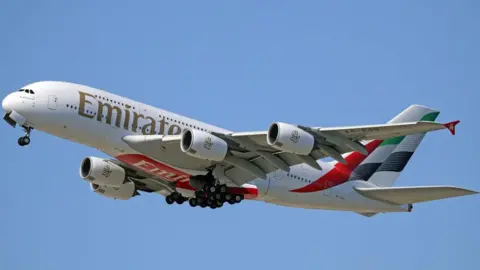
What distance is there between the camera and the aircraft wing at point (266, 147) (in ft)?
A: 131

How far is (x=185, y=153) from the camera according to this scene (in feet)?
142

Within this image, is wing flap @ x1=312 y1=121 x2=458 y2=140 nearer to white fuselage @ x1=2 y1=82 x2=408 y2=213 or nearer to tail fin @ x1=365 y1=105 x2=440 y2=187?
white fuselage @ x1=2 y1=82 x2=408 y2=213

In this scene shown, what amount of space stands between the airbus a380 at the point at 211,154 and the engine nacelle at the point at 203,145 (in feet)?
0.14

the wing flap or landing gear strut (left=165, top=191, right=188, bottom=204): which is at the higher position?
the wing flap

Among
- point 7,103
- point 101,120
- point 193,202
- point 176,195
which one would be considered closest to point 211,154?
point 101,120

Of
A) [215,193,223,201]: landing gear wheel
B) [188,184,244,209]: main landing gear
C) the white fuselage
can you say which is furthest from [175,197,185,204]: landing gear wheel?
[215,193,223,201]: landing gear wheel

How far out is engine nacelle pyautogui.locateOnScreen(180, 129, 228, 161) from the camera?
4150 centimetres

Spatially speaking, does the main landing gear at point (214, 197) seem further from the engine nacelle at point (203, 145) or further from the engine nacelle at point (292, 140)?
the engine nacelle at point (292, 140)

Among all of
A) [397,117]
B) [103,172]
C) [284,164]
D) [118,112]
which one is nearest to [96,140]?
[118,112]

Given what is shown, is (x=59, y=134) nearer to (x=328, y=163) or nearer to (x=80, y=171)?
(x=80, y=171)

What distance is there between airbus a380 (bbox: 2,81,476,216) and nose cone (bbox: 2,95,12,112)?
6cm

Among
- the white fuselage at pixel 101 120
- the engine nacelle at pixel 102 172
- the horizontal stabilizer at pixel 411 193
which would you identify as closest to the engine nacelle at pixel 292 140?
the white fuselage at pixel 101 120

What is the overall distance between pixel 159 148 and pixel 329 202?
9.88 meters

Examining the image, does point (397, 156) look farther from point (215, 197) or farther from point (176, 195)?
point (176, 195)
